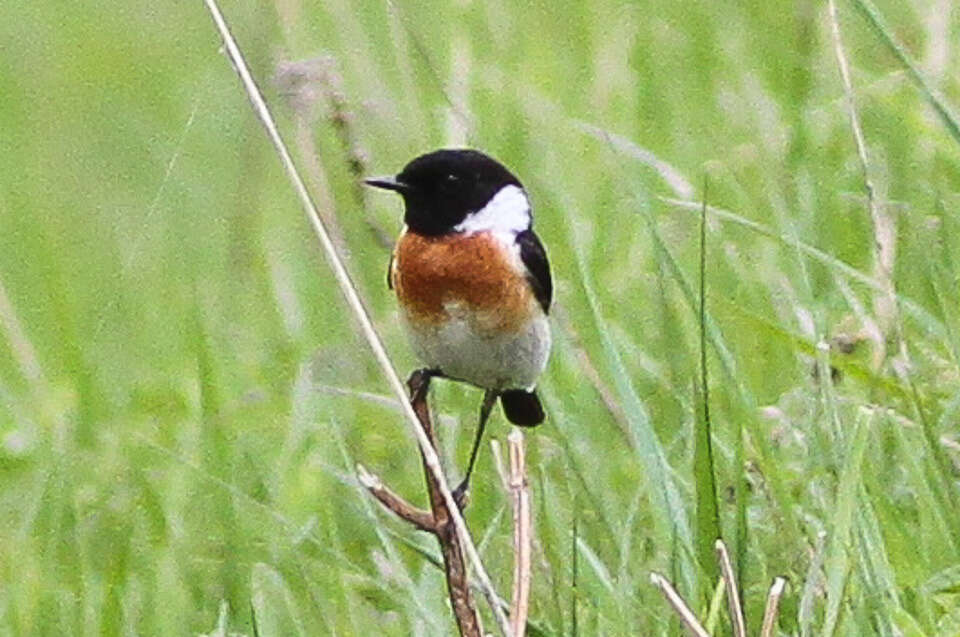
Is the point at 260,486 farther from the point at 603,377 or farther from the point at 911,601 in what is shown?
the point at 911,601

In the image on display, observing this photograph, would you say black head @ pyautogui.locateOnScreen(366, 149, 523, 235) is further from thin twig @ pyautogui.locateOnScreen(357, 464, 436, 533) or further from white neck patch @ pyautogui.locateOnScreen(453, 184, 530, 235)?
thin twig @ pyautogui.locateOnScreen(357, 464, 436, 533)

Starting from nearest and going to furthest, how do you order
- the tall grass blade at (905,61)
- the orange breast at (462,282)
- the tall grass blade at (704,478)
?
the tall grass blade at (704,478) < the tall grass blade at (905,61) < the orange breast at (462,282)

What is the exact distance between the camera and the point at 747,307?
470 centimetres

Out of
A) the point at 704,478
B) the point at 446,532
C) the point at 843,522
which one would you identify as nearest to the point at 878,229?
the point at 704,478

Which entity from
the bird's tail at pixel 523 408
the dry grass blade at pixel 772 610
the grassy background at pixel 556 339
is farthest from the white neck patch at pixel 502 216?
the dry grass blade at pixel 772 610

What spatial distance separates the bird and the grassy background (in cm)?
10

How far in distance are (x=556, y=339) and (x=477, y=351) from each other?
41.3 inches

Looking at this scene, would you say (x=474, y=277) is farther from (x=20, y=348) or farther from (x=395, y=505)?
(x=20, y=348)

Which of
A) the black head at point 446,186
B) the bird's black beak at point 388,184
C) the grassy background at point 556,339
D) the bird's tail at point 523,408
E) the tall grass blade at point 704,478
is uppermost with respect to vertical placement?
the bird's black beak at point 388,184

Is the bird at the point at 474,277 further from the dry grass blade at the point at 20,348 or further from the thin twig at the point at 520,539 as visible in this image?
the dry grass blade at the point at 20,348

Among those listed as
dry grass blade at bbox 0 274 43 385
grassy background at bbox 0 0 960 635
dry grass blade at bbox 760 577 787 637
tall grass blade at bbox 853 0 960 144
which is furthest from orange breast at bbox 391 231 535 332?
dry grass blade at bbox 0 274 43 385

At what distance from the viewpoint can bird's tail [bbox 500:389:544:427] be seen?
3803 mm

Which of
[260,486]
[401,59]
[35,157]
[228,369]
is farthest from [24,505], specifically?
[35,157]

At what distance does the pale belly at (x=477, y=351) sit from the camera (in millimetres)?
3521
